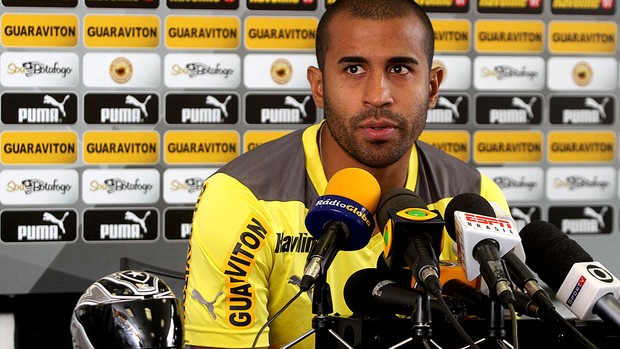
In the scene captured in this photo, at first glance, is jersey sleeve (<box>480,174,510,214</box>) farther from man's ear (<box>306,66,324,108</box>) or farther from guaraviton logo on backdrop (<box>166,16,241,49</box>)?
guaraviton logo on backdrop (<box>166,16,241,49</box>)

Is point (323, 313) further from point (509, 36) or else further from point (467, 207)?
point (509, 36)

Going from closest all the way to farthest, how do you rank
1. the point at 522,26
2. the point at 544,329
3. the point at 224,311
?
the point at 544,329 < the point at 224,311 < the point at 522,26

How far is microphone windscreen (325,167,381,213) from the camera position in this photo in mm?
1149

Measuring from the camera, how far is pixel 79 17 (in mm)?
2598

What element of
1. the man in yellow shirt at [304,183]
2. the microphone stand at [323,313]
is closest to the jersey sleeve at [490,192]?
the man in yellow shirt at [304,183]

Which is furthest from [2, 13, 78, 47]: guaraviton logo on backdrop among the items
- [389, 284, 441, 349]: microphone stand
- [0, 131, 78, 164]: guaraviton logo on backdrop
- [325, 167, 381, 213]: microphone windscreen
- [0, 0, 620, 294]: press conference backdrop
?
[389, 284, 441, 349]: microphone stand

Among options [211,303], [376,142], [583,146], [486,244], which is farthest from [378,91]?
[583,146]

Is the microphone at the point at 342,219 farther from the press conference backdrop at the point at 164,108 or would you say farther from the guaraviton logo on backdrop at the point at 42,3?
the guaraviton logo on backdrop at the point at 42,3

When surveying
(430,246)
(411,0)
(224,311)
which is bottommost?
(224,311)

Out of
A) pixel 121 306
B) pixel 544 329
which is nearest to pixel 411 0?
pixel 544 329

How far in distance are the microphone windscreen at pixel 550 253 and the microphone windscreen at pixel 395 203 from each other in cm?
19

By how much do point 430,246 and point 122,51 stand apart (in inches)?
70.2

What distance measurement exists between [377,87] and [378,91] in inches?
0.5

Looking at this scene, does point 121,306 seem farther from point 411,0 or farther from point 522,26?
point 522,26
